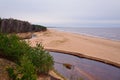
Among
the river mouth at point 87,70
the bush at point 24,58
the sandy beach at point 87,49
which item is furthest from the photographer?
the sandy beach at point 87,49

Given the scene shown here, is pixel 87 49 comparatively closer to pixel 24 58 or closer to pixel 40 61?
pixel 40 61

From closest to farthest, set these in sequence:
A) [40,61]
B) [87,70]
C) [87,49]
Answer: [40,61]
[87,70]
[87,49]

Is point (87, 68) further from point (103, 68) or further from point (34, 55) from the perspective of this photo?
point (34, 55)

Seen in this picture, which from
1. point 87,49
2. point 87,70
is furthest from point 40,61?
point 87,49

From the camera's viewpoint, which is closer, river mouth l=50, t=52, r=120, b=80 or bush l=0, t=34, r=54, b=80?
bush l=0, t=34, r=54, b=80

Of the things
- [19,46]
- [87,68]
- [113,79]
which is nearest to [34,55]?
[19,46]

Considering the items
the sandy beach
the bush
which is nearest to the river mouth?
the sandy beach

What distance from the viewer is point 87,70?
54.3ft

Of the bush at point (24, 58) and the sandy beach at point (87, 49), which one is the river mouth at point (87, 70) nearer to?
the sandy beach at point (87, 49)

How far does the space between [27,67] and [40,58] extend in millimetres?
2385

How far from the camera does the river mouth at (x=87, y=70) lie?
14.5 metres

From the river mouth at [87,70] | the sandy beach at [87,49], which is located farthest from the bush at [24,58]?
the sandy beach at [87,49]

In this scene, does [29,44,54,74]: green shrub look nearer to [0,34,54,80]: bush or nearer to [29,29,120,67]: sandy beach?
[0,34,54,80]: bush

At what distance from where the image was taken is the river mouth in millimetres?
14492
